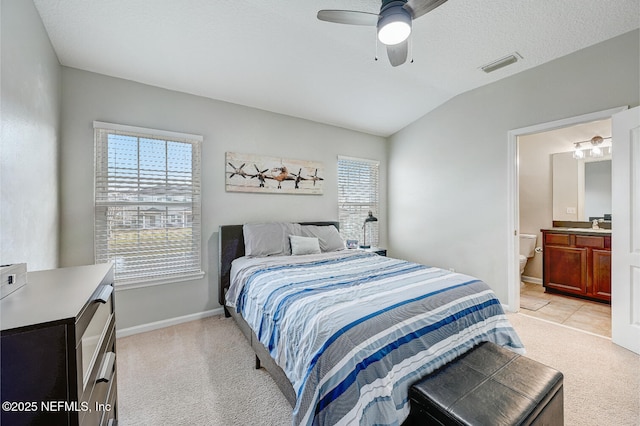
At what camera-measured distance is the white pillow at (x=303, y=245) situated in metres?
3.31

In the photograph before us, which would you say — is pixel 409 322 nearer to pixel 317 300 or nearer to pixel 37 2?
pixel 317 300

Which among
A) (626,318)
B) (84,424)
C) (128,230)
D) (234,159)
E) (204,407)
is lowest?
(204,407)

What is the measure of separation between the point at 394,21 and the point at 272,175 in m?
2.41

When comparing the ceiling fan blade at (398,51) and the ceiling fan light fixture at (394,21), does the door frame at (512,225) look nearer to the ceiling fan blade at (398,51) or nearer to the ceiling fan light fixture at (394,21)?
the ceiling fan blade at (398,51)

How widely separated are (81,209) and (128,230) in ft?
1.43

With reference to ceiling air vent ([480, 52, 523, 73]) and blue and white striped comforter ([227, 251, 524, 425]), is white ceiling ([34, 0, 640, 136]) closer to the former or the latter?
ceiling air vent ([480, 52, 523, 73])

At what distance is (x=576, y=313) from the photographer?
3.28m

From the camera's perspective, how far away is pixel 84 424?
85 cm

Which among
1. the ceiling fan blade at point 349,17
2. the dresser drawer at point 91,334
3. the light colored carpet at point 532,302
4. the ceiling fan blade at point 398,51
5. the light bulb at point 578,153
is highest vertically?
the ceiling fan blade at point 349,17

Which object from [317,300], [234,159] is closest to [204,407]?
[317,300]

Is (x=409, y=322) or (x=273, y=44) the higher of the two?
(x=273, y=44)

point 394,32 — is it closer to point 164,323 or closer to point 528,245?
point 164,323

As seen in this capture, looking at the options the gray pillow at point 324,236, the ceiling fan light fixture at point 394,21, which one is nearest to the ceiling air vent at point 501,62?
the ceiling fan light fixture at point 394,21

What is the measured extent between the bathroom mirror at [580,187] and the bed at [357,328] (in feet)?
11.8
